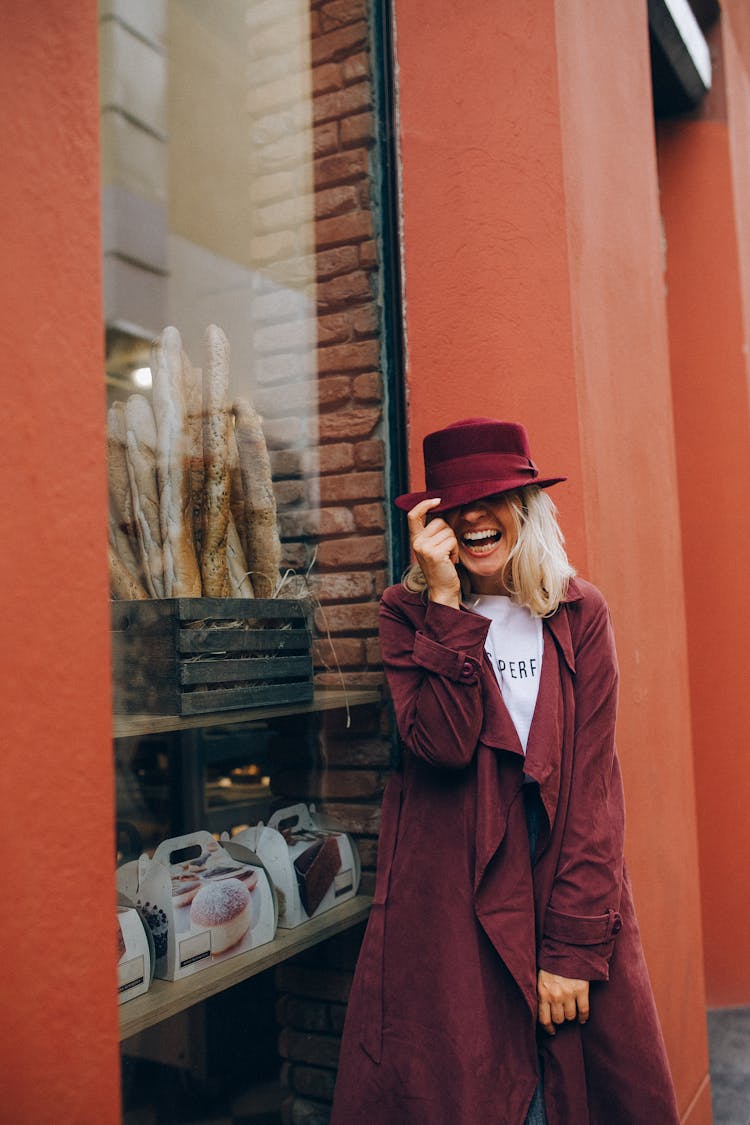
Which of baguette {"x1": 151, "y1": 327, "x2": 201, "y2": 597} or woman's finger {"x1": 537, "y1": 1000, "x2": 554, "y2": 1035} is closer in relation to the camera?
woman's finger {"x1": 537, "y1": 1000, "x2": 554, "y2": 1035}

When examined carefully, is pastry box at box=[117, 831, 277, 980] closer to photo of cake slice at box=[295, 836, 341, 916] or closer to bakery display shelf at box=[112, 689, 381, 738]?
photo of cake slice at box=[295, 836, 341, 916]

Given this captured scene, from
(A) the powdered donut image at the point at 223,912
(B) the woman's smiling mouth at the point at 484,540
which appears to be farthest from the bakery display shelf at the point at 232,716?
(B) the woman's smiling mouth at the point at 484,540

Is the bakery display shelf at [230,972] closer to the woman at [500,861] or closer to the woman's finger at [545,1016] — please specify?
the woman at [500,861]

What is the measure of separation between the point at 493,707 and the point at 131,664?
741mm

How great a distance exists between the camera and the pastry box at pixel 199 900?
2.01 metres

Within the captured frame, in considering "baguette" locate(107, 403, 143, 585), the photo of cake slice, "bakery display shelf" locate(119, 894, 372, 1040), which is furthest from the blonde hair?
"bakery display shelf" locate(119, 894, 372, 1040)

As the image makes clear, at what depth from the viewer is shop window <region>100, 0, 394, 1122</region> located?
80.1 inches

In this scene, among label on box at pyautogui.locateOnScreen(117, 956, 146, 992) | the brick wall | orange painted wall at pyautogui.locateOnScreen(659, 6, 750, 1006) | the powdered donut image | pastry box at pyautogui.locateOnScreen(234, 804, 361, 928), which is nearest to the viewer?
label on box at pyautogui.locateOnScreen(117, 956, 146, 992)

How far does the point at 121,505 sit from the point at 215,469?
0.31 m

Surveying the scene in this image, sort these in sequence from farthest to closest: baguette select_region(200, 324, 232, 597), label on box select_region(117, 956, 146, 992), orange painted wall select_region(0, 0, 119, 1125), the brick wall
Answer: the brick wall < baguette select_region(200, 324, 232, 597) < label on box select_region(117, 956, 146, 992) < orange painted wall select_region(0, 0, 119, 1125)

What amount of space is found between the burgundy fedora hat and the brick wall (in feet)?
2.08

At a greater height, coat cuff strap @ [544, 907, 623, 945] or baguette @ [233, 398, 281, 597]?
baguette @ [233, 398, 281, 597]

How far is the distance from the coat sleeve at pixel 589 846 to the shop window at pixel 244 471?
0.74 m

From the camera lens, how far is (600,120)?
302 centimetres
